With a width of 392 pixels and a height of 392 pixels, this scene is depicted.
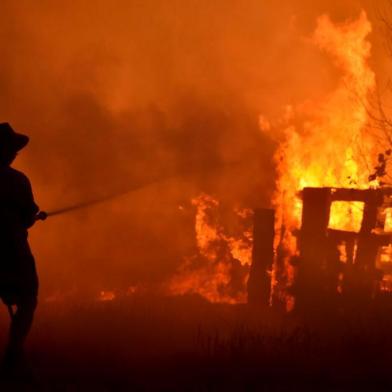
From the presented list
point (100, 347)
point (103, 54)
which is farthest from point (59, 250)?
point (100, 347)

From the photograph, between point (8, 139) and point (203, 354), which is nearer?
point (8, 139)

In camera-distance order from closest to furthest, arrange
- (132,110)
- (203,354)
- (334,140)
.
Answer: (203,354) < (334,140) < (132,110)

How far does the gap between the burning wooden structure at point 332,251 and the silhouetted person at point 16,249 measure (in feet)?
15.8

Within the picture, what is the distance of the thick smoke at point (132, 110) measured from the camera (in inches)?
531

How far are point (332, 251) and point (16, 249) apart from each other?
5140 millimetres

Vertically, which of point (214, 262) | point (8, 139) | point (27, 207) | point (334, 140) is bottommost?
point (214, 262)

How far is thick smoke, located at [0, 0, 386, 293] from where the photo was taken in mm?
13492

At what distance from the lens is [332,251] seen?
822cm

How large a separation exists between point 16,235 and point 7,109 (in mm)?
10771

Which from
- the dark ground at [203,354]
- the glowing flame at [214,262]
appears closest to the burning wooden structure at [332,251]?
the dark ground at [203,354]

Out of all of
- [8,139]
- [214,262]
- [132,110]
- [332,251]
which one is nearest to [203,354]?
[8,139]

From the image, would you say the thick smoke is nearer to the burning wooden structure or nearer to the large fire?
the large fire

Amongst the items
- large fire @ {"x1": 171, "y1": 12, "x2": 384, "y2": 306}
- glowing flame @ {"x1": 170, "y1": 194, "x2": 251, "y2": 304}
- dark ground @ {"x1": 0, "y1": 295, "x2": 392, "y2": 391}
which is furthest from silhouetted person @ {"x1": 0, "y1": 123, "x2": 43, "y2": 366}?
glowing flame @ {"x1": 170, "y1": 194, "x2": 251, "y2": 304}

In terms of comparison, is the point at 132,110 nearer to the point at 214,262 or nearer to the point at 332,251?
the point at 214,262
